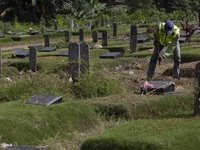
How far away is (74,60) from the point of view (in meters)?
7.80

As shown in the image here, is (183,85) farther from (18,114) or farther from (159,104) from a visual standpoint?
(18,114)

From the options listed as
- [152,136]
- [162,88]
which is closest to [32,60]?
[162,88]

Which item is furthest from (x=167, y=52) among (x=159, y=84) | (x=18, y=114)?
(x=18, y=114)

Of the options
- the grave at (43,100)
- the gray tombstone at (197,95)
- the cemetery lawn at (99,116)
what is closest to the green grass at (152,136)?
the cemetery lawn at (99,116)

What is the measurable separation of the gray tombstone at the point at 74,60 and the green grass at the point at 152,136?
360cm

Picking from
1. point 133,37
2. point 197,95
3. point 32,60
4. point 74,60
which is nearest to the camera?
point 197,95

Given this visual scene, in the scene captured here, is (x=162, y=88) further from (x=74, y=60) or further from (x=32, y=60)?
(x=32, y=60)

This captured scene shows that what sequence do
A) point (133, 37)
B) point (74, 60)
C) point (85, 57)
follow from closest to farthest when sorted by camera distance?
point (74, 60) < point (85, 57) < point (133, 37)

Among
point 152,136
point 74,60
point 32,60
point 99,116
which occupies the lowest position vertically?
point 99,116

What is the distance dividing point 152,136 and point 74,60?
4275 mm

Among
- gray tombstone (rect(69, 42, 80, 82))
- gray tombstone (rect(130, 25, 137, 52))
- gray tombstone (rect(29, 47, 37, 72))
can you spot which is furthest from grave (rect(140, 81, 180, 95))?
gray tombstone (rect(130, 25, 137, 52))

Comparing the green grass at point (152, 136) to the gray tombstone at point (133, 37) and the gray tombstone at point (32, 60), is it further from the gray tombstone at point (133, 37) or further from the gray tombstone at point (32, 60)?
the gray tombstone at point (133, 37)

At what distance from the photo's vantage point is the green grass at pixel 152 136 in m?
3.66

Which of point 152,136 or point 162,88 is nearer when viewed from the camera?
point 152,136
